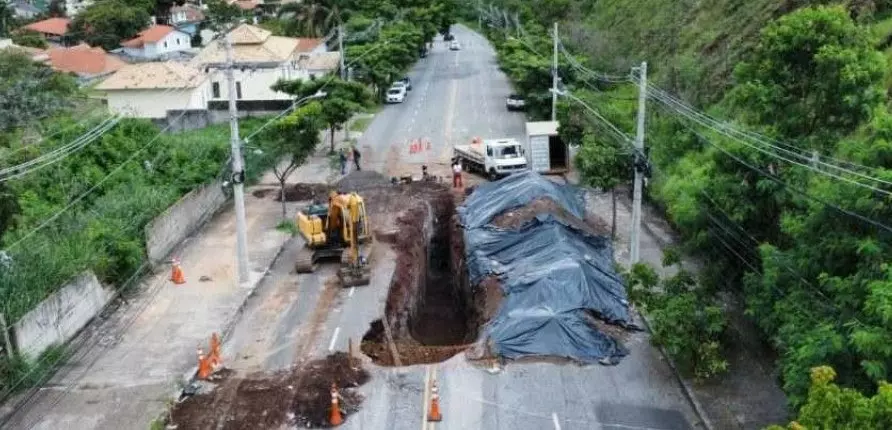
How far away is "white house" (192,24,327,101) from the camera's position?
2222 inches

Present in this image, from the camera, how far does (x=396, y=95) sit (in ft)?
201

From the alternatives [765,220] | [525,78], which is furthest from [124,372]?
[525,78]

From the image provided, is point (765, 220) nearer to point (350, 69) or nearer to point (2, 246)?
point (2, 246)

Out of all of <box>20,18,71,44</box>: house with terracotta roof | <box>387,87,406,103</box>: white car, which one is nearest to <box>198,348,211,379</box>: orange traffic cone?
<box>387,87,406,103</box>: white car

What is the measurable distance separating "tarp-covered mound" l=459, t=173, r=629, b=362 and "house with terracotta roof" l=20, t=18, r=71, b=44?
286ft

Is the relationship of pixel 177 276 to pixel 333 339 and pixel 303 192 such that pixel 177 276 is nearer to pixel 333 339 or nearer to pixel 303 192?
pixel 333 339

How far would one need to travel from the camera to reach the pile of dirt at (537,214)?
2801cm

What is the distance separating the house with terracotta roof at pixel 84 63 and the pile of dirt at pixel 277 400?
61.9m

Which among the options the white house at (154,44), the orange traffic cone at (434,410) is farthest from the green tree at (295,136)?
the white house at (154,44)

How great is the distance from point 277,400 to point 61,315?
6.65 m

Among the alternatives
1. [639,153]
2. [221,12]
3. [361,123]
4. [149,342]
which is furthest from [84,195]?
[221,12]

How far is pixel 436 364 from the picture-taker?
20.3 m

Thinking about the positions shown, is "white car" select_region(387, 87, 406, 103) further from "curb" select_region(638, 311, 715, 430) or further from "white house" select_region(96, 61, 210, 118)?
"curb" select_region(638, 311, 715, 430)

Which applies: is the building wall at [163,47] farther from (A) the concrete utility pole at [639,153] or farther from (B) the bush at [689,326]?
(B) the bush at [689,326]
